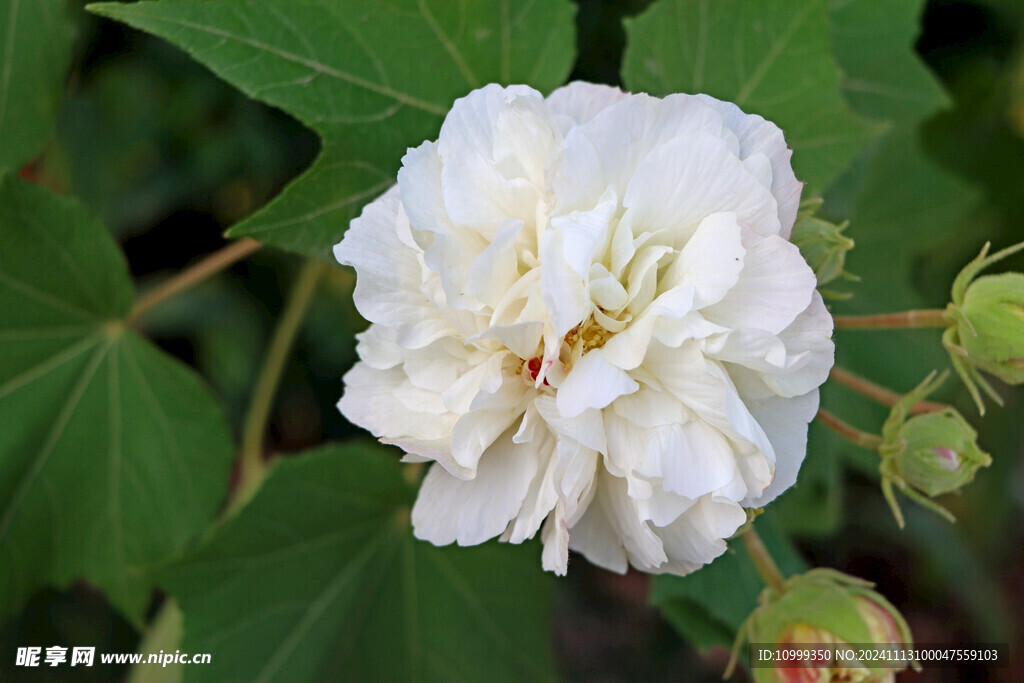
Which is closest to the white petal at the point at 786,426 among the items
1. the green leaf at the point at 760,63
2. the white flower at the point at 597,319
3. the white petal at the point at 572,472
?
the white flower at the point at 597,319

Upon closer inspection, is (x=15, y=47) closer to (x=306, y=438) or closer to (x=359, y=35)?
(x=359, y=35)

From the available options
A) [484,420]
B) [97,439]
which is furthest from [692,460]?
[97,439]

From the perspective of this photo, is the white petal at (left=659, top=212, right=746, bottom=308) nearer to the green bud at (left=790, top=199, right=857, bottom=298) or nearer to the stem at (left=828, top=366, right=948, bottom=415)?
the green bud at (left=790, top=199, right=857, bottom=298)

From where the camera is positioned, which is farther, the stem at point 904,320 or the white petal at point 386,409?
the stem at point 904,320

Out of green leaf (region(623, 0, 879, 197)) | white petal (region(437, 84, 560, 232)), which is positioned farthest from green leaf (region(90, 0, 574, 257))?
white petal (region(437, 84, 560, 232))

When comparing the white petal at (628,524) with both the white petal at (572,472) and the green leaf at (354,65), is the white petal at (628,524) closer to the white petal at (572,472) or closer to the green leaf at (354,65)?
the white petal at (572,472)

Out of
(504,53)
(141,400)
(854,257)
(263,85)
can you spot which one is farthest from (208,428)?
(854,257)
